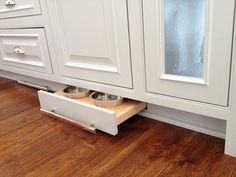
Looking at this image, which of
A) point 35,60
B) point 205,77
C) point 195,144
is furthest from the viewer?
point 35,60

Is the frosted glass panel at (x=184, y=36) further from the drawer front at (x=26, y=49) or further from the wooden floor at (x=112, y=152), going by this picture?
the drawer front at (x=26, y=49)

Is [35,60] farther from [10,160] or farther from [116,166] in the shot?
[116,166]

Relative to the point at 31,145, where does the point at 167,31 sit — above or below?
above

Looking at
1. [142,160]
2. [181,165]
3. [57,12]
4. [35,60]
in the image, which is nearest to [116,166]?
[142,160]

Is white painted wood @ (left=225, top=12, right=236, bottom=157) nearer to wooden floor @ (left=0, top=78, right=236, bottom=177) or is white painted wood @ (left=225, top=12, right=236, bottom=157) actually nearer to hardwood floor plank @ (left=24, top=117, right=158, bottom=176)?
wooden floor @ (left=0, top=78, right=236, bottom=177)

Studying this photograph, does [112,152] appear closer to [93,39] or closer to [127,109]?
[127,109]

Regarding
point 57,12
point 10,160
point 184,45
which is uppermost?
point 57,12

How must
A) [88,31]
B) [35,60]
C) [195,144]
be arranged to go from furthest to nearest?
[35,60] → [88,31] → [195,144]

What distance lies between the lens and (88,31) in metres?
0.97

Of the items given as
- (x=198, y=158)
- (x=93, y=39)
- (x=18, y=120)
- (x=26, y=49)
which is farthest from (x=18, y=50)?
(x=198, y=158)

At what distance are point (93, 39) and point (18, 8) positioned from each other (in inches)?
22.1

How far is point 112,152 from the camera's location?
2.71 ft

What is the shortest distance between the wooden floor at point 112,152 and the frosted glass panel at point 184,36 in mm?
259

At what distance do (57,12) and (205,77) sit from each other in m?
0.72
